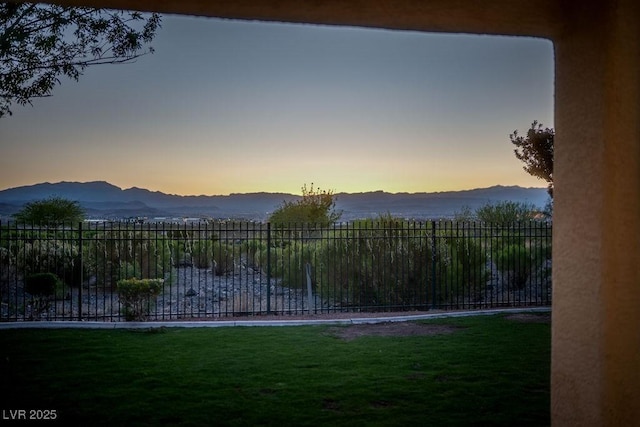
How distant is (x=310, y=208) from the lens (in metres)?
25.6

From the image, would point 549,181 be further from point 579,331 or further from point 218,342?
point 579,331

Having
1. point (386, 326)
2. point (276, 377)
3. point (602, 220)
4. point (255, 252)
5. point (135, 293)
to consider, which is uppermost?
point (602, 220)

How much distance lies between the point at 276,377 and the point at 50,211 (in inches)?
769

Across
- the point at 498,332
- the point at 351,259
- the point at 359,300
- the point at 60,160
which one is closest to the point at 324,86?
the point at 351,259

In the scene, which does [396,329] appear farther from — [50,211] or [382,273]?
[50,211]

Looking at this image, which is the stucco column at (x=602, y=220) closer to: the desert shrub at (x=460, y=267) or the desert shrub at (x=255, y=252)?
the desert shrub at (x=255, y=252)

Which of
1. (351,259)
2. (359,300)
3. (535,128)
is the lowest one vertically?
(359,300)

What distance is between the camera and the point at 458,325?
418 inches

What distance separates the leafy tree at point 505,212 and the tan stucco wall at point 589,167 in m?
19.9

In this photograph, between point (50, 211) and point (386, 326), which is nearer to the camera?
point (386, 326)

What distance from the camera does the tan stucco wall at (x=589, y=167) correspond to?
315cm

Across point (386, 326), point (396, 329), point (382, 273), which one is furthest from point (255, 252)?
point (396, 329)

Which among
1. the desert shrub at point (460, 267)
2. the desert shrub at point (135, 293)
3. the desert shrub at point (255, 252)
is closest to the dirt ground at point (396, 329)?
the desert shrub at point (460, 267)

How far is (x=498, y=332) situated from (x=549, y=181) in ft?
44.1
